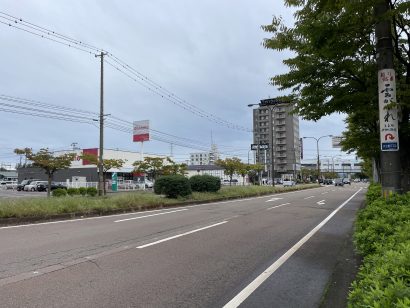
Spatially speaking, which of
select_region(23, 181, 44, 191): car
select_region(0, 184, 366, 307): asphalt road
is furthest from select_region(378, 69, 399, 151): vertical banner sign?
select_region(23, 181, 44, 191): car

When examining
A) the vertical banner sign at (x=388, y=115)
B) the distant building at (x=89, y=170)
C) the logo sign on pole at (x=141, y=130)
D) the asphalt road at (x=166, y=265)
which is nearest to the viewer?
the asphalt road at (x=166, y=265)

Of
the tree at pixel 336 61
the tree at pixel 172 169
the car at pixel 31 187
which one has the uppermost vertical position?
the tree at pixel 336 61

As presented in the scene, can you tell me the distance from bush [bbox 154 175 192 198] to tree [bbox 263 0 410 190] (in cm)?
1326

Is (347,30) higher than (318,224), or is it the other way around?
(347,30)

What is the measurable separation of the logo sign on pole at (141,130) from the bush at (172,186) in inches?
1221

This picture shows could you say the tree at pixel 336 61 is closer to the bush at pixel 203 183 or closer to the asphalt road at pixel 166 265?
the asphalt road at pixel 166 265

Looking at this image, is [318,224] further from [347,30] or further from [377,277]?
[377,277]

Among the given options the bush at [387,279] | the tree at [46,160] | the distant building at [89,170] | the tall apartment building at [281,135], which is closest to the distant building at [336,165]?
the tall apartment building at [281,135]

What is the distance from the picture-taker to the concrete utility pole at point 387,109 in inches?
299

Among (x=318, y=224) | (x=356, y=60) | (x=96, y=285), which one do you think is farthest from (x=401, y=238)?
(x=318, y=224)

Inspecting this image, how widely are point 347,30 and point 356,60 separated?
102 inches

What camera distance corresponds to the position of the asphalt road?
17.2 feet

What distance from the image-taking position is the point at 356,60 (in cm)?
1030

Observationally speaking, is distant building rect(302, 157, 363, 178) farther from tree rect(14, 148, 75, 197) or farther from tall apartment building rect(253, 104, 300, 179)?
tree rect(14, 148, 75, 197)
